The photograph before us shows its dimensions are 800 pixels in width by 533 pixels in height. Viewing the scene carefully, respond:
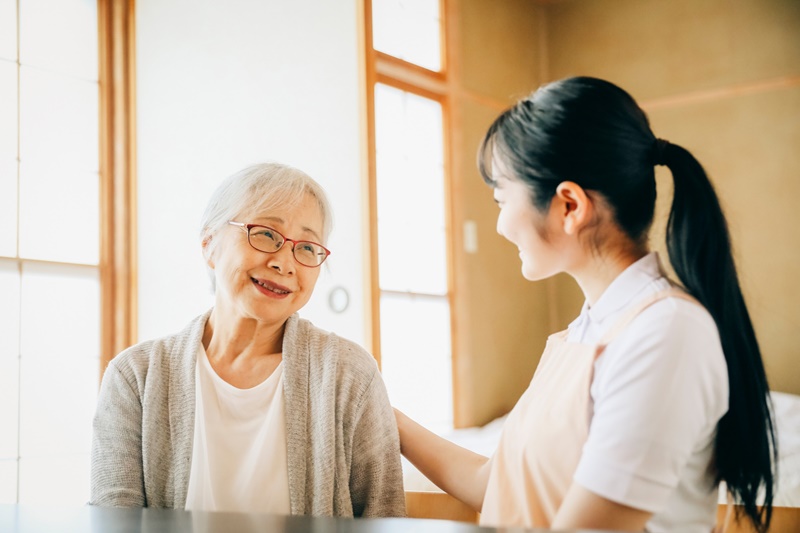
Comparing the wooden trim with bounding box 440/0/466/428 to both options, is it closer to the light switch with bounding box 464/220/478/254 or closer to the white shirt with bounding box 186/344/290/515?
the light switch with bounding box 464/220/478/254

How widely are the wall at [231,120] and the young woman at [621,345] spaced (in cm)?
263

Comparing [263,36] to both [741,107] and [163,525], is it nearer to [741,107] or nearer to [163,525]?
[741,107]

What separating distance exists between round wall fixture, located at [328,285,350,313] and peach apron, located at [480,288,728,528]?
2.61 m

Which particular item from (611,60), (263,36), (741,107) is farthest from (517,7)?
(263,36)

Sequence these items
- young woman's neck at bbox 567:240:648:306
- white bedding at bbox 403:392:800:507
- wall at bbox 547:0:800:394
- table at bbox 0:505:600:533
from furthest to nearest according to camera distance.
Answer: wall at bbox 547:0:800:394 → white bedding at bbox 403:392:800:507 → young woman's neck at bbox 567:240:648:306 → table at bbox 0:505:600:533

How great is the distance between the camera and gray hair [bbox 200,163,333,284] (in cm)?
185

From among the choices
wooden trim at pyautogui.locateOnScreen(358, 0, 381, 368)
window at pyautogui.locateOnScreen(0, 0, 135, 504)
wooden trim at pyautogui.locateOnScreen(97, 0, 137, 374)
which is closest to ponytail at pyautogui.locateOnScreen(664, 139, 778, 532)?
wooden trim at pyautogui.locateOnScreen(358, 0, 381, 368)

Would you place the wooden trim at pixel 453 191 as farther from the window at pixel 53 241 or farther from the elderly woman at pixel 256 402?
the elderly woman at pixel 256 402

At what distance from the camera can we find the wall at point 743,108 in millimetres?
5328

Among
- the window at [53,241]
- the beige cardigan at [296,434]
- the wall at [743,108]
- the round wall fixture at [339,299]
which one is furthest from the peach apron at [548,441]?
the wall at [743,108]

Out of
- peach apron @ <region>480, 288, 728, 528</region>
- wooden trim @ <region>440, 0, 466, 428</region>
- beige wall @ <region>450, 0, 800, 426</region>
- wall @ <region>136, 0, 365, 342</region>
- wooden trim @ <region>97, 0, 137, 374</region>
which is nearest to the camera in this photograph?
peach apron @ <region>480, 288, 728, 528</region>

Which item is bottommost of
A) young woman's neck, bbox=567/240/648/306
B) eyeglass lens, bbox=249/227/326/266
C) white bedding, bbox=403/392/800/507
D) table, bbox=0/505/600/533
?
white bedding, bbox=403/392/800/507

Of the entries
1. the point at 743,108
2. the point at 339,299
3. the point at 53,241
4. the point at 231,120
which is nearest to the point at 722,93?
the point at 743,108

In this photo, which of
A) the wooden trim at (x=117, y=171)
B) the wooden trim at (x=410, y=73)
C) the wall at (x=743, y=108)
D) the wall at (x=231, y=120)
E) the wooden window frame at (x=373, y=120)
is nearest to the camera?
the wooden window frame at (x=373, y=120)
